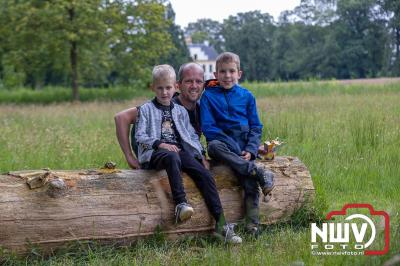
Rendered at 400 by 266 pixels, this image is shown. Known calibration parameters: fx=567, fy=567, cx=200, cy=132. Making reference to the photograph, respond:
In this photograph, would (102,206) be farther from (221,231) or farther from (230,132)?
(230,132)

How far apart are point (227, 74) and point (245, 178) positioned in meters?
0.99

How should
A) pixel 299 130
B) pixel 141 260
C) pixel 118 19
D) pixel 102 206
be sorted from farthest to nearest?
pixel 118 19, pixel 299 130, pixel 102 206, pixel 141 260

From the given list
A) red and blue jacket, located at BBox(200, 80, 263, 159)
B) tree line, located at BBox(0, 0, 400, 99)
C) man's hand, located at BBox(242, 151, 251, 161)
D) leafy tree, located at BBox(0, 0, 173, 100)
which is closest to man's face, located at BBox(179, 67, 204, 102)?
red and blue jacket, located at BBox(200, 80, 263, 159)

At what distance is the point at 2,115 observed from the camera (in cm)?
1733

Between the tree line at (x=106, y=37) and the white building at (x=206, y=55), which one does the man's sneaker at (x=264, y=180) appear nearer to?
the tree line at (x=106, y=37)

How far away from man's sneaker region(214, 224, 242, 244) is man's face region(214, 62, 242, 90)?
1337mm

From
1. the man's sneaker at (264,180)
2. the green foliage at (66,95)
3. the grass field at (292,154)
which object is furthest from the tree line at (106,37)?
the man's sneaker at (264,180)

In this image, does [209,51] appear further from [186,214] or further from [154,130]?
[186,214]

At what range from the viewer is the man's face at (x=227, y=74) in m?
5.34

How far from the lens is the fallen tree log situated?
4410mm

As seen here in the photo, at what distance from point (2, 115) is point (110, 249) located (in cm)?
1387

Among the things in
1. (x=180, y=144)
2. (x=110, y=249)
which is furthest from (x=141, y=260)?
(x=180, y=144)

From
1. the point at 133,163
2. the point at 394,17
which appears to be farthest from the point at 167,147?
the point at 394,17

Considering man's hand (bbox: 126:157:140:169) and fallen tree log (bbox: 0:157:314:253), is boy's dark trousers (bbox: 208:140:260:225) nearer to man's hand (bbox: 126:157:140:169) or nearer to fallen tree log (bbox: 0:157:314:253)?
fallen tree log (bbox: 0:157:314:253)
